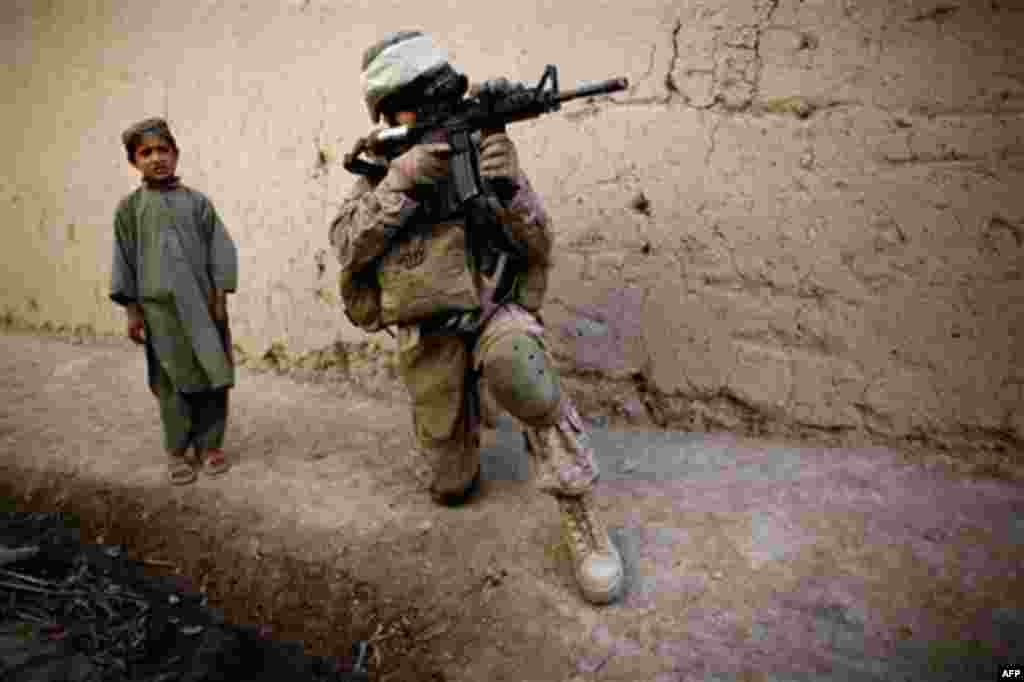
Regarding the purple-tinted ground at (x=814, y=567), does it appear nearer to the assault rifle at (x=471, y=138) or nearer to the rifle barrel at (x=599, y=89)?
the assault rifle at (x=471, y=138)

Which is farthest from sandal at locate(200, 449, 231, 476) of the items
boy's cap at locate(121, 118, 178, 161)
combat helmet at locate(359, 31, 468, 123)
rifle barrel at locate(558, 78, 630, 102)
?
rifle barrel at locate(558, 78, 630, 102)

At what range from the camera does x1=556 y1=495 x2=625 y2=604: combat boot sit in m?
1.96

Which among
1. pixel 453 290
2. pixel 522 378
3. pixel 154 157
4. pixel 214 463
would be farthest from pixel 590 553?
pixel 154 157

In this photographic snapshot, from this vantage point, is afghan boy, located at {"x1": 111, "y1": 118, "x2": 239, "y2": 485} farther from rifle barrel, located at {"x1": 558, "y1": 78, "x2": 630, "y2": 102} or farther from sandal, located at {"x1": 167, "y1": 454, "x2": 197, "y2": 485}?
rifle barrel, located at {"x1": 558, "y1": 78, "x2": 630, "y2": 102}

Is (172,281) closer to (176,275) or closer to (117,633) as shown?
(176,275)

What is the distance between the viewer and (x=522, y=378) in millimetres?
2010

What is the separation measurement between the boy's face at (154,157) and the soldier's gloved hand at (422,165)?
46.6 inches

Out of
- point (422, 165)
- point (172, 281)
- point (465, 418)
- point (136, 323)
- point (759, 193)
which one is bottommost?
point (465, 418)

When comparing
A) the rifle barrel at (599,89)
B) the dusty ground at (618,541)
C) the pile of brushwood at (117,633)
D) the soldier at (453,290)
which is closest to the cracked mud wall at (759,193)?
the dusty ground at (618,541)

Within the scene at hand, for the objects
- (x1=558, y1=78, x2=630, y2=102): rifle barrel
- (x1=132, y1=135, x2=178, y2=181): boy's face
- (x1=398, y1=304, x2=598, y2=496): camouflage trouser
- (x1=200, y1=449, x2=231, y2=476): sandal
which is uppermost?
(x1=558, y1=78, x2=630, y2=102): rifle barrel

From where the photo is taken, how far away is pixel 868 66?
2.40 m

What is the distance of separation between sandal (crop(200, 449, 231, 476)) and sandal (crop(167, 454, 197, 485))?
2.1 inches

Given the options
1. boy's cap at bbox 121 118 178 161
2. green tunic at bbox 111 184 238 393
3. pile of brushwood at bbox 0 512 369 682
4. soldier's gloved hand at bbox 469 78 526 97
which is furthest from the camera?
green tunic at bbox 111 184 238 393

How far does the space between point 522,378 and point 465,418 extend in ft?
1.77
